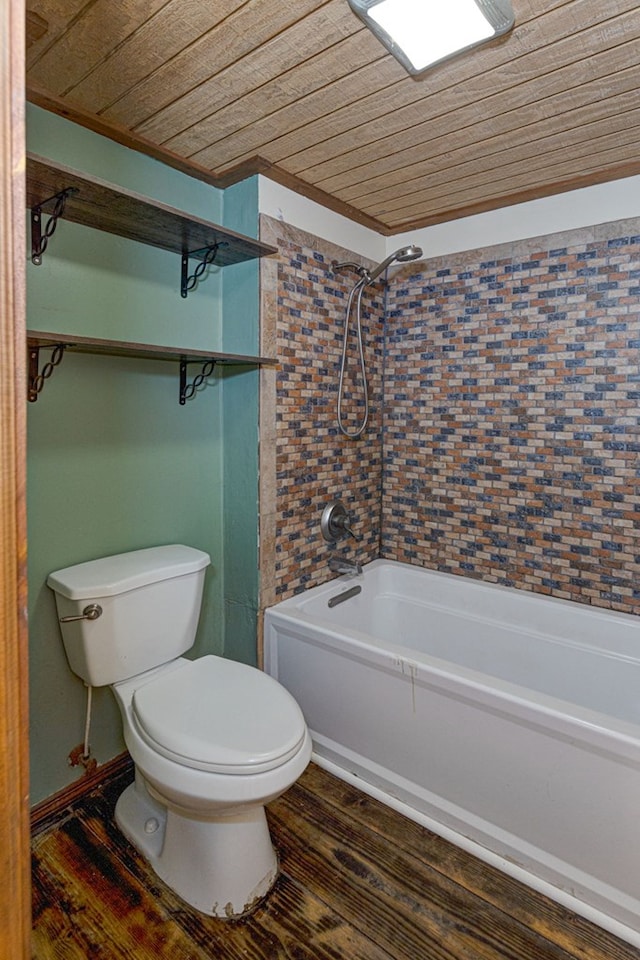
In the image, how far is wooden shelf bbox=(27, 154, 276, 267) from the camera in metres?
1.33

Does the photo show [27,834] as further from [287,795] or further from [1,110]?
[287,795]

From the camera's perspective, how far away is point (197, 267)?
A: 196cm

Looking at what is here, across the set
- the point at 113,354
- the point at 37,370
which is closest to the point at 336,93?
the point at 113,354

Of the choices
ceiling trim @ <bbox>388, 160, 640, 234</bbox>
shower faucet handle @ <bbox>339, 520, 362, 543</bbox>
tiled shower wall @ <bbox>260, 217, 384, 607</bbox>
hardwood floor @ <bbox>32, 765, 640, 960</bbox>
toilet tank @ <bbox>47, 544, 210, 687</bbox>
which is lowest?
hardwood floor @ <bbox>32, 765, 640, 960</bbox>

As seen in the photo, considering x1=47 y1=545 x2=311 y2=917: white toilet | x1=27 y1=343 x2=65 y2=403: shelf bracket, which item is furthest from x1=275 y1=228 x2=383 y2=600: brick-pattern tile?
x1=27 y1=343 x2=65 y2=403: shelf bracket

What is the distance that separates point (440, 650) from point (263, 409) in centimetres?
131

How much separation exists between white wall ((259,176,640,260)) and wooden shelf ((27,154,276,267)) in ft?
0.90

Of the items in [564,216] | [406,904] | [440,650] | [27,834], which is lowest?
[406,904]

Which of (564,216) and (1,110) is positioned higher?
(564,216)

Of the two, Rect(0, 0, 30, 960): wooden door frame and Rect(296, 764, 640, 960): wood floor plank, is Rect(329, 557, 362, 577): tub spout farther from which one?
Rect(0, 0, 30, 960): wooden door frame

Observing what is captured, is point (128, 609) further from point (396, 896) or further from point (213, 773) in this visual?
point (396, 896)

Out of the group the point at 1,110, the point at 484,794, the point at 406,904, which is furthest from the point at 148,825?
the point at 1,110

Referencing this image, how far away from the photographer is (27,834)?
537 mm

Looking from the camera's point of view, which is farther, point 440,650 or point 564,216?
point 440,650
